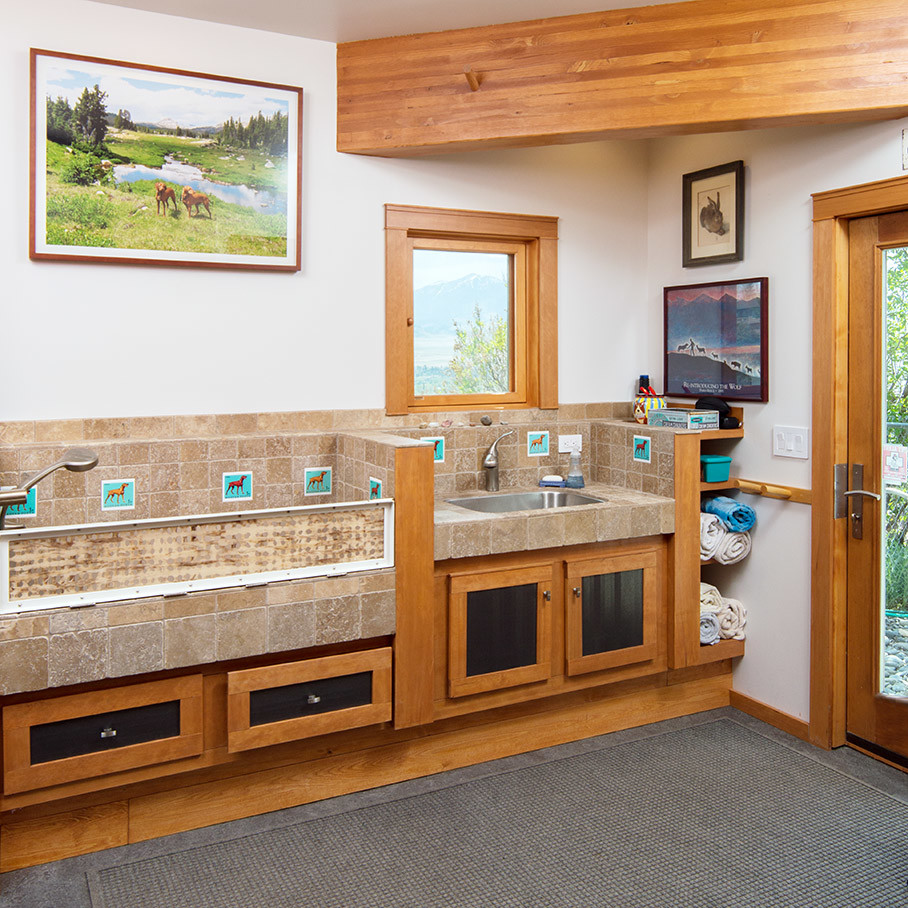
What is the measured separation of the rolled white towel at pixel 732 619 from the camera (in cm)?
365

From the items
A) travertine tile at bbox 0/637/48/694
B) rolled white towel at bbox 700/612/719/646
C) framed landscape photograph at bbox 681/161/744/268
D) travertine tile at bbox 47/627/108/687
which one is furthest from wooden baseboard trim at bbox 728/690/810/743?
travertine tile at bbox 0/637/48/694

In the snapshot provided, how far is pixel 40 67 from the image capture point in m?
2.89

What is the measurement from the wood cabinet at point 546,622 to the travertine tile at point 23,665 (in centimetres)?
131

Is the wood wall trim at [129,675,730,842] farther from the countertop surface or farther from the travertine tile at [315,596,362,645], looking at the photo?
the countertop surface

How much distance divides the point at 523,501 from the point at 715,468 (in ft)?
2.79

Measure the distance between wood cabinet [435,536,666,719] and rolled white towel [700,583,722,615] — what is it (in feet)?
0.82

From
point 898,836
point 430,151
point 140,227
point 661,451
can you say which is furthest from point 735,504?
point 140,227

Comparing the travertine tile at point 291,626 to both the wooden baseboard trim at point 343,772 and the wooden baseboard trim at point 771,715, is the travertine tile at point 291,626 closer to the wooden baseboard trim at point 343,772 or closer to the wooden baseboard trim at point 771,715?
the wooden baseboard trim at point 343,772

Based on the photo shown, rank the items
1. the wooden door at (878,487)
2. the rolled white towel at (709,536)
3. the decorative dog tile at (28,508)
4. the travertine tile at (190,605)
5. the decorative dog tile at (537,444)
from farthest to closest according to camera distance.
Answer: the decorative dog tile at (537,444) → the rolled white towel at (709,536) → the wooden door at (878,487) → the decorative dog tile at (28,508) → the travertine tile at (190,605)

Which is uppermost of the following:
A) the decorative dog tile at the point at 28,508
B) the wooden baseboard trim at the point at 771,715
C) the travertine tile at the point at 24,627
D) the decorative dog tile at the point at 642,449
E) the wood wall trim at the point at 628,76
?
the wood wall trim at the point at 628,76

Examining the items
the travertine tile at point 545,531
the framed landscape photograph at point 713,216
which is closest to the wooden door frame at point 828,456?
the framed landscape photograph at point 713,216

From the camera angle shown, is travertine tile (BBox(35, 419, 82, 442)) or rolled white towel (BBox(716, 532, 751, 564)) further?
rolled white towel (BBox(716, 532, 751, 564))

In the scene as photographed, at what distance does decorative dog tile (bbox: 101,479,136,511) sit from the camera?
301 centimetres

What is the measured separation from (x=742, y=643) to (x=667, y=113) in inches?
88.6
